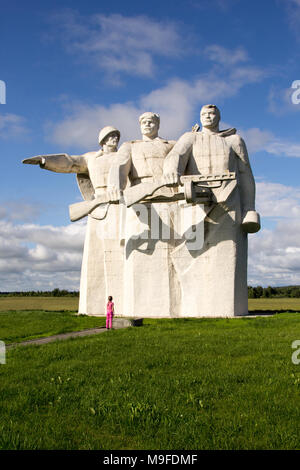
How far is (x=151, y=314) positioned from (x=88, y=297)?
10.6 ft

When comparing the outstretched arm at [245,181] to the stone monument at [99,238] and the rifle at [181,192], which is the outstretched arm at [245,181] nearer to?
the rifle at [181,192]

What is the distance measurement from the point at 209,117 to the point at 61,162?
5651 mm

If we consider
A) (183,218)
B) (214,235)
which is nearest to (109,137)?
(183,218)

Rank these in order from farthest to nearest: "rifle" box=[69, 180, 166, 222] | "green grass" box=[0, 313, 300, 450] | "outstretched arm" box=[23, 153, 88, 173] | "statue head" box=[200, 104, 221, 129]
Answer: "outstretched arm" box=[23, 153, 88, 173], "statue head" box=[200, 104, 221, 129], "rifle" box=[69, 180, 166, 222], "green grass" box=[0, 313, 300, 450]

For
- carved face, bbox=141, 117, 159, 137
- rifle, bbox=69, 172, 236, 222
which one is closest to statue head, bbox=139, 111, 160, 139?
carved face, bbox=141, 117, 159, 137

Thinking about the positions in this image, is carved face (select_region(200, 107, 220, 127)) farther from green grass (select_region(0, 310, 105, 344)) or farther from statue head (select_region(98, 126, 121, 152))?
green grass (select_region(0, 310, 105, 344))

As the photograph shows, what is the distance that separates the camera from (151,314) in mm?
14797

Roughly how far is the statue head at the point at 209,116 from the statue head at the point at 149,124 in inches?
61.3

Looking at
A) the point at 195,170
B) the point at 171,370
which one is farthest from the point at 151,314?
the point at 171,370

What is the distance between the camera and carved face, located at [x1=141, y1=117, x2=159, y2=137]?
15.6 metres

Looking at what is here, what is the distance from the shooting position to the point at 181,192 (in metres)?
13.8

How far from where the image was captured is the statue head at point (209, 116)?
15.1 metres
